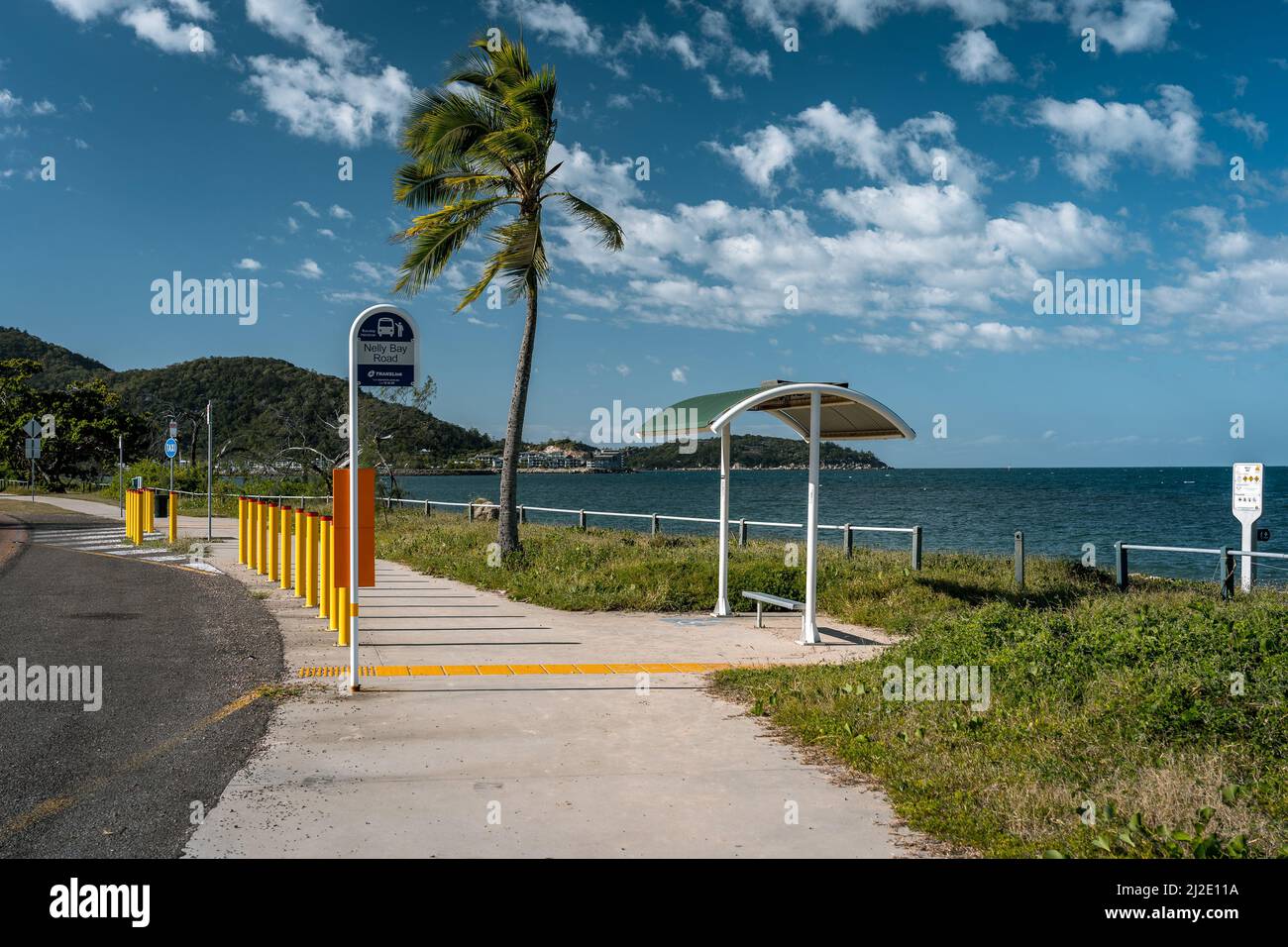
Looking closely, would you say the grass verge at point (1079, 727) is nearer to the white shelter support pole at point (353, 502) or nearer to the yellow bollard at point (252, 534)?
the white shelter support pole at point (353, 502)

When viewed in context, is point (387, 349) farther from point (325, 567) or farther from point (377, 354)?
point (325, 567)

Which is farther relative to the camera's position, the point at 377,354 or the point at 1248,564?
the point at 1248,564

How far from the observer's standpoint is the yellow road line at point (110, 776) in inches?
206

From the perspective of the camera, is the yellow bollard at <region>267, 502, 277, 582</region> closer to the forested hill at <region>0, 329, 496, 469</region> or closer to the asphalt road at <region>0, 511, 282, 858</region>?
the asphalt road at <region>0, 511, 282, 858</region>

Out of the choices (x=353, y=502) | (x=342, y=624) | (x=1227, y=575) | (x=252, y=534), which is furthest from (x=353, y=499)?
(x=1227, y=575)

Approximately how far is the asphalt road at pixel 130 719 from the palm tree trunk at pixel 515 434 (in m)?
4.92

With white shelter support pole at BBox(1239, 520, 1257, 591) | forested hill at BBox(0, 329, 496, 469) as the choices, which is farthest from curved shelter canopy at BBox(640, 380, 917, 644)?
forested hill at BBox(0, 329, 496, 469)

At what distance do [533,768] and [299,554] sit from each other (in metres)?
9.15

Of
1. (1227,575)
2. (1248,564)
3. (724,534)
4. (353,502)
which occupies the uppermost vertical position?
(353,502)

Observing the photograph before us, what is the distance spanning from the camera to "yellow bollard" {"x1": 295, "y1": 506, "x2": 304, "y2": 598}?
14.2 m

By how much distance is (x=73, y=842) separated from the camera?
4949 mm

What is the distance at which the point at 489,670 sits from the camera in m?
9.53

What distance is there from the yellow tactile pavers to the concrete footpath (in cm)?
3

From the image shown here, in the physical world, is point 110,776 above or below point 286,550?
below
